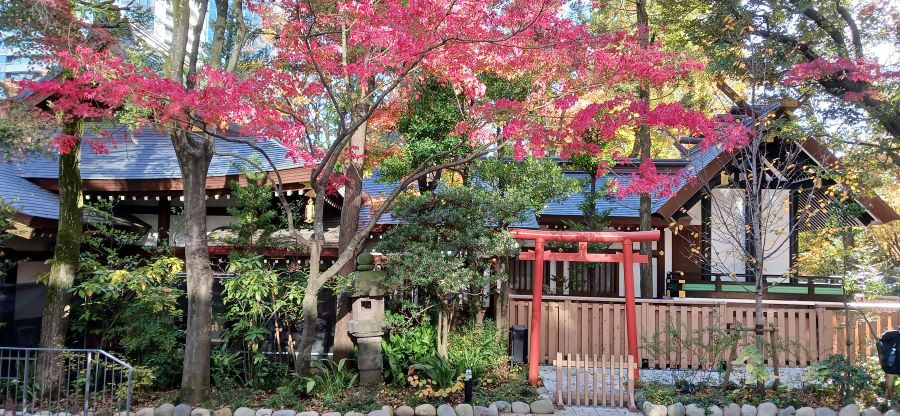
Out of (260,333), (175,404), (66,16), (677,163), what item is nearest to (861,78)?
(677,163)

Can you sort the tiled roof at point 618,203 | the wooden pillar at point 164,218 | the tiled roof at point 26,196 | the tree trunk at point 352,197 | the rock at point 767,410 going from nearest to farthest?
the rock at point 767,410 < the tiled roof at point 26,196 < the tree trunk at point 352,197 < the wooden pillar at point 164,218 < the tiled roof at point 618,203

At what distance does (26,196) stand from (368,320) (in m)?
6.66

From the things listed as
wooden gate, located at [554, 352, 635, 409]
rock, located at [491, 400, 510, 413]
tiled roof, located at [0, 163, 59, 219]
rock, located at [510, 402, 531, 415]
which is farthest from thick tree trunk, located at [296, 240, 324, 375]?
tiled roof, located at [0, 163, 59, 219]

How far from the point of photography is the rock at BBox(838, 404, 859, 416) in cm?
760

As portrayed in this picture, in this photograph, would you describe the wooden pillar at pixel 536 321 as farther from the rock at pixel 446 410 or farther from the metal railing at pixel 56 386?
the metal railing at pixel 56 386

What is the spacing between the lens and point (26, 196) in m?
10.4

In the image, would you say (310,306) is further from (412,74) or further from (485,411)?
(412,74)

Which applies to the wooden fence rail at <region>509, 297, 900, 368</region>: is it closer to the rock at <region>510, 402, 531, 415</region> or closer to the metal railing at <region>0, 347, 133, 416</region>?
the rock at <region>510, 402, 531, 415</region>

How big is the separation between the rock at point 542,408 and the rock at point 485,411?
541 mm

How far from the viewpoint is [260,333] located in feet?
28.2

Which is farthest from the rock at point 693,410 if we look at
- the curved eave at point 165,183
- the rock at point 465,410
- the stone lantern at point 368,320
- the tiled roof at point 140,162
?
the tiled roof at point 140,162

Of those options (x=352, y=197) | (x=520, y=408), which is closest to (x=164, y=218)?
(x=352, y=197)

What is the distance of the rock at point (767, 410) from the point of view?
770 centimetres

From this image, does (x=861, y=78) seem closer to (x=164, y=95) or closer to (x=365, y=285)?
(x=365, y=285)
